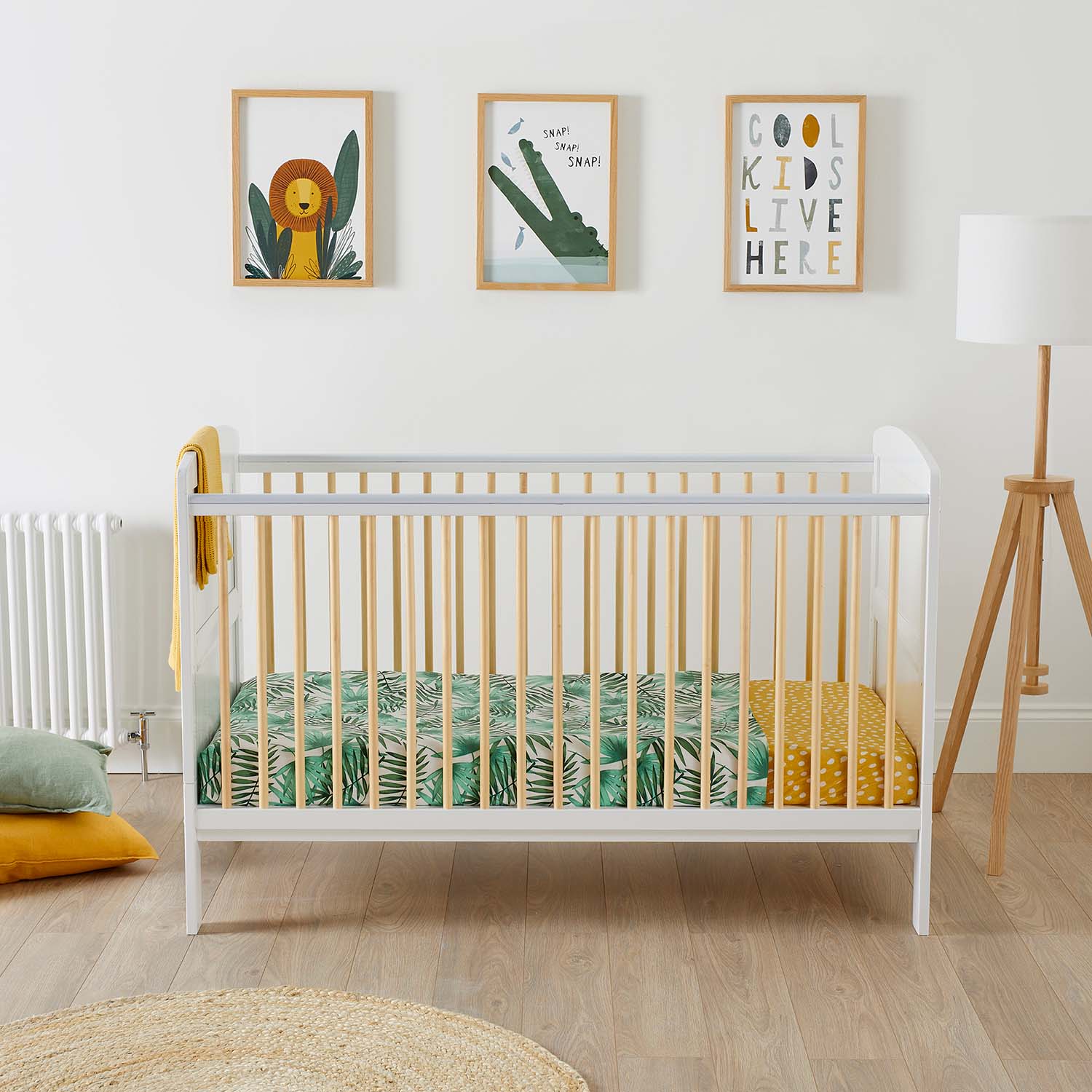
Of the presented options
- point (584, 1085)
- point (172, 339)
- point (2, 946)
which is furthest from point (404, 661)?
point (584, 1085)

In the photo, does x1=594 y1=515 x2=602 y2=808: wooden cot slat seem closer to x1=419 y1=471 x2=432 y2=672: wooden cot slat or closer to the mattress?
the mattress

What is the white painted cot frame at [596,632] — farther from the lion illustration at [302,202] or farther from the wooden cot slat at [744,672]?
the lion illustration at [302,202]

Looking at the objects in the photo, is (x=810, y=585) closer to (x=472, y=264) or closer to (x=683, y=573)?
(x=683, y=573)

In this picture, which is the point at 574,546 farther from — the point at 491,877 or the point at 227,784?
the point at 227,784

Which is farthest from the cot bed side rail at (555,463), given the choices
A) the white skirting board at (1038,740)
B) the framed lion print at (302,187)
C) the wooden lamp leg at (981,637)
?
the white skirting board at (1038,740)

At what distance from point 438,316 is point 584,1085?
1826 millimetres

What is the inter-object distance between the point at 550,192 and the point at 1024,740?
1.78 metres

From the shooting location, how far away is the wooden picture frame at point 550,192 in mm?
2982

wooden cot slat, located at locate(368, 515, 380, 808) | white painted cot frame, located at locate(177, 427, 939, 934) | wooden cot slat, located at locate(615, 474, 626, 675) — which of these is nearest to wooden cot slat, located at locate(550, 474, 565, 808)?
white painted cot frame, located at locate(177, 427, 939, 934)

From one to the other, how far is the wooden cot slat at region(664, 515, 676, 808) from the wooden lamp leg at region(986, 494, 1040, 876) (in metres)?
0.72

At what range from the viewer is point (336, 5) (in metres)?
2.96

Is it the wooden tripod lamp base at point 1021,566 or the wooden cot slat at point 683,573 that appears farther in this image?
the wooden cot slat at point 683,573

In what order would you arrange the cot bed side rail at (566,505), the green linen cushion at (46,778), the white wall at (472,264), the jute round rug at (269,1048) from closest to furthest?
the jute round rug at (269,1048) < the cot bed side rail at (566,505) < the green linen cushion at (46,778) < the white wall at (472,264)

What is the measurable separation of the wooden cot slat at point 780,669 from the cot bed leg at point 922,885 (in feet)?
0.84
